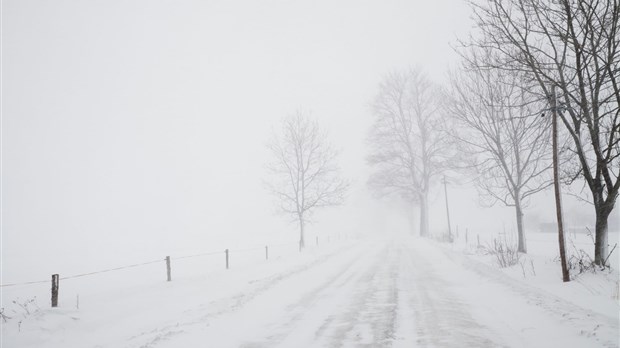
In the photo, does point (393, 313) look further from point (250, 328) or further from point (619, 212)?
point (619, 212)

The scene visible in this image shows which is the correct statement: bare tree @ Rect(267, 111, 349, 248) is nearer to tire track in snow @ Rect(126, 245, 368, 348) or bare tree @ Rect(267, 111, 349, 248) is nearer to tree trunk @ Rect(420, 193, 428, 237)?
tree trunk @ Rect(420, 193, 428, 237)

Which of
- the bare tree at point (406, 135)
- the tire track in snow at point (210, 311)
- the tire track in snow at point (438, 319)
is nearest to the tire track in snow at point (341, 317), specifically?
the tire track in snow at point (438, 319)

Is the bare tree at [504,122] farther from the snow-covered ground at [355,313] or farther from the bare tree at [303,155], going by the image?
the bare tree at [303,155]

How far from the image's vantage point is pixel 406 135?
29453 mm

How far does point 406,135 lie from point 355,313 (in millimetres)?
24996

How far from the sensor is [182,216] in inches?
3329

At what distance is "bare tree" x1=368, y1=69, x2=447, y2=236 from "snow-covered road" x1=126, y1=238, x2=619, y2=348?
19543mm

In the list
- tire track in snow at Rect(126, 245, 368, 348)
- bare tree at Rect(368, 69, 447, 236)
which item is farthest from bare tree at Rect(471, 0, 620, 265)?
bare tree at Rect(368, 69, 447, 236)

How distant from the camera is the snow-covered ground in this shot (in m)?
5.18

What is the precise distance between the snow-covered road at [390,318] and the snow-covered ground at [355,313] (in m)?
0.02

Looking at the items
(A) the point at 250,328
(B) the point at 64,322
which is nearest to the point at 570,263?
(A) the point at 250,328

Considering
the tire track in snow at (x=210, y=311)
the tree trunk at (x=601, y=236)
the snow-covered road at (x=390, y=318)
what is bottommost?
the tire track in snow at (x=210, y=311)

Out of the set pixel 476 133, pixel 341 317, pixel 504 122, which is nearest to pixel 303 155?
pixel 476 133

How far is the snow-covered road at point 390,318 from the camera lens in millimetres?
5012
